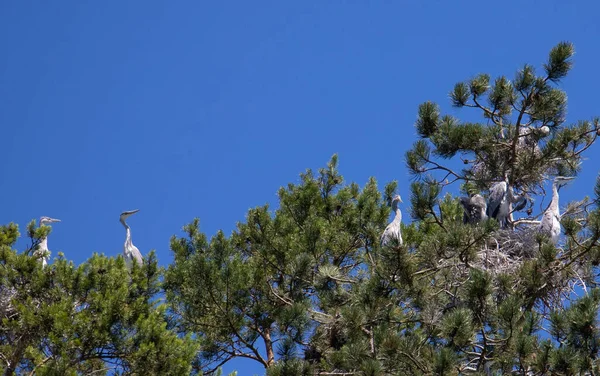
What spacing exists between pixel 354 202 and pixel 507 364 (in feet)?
20.7

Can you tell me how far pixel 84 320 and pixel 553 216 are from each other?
4715 mm

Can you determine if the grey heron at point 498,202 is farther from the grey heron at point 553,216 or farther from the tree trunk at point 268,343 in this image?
the tree trunk at point 268,343

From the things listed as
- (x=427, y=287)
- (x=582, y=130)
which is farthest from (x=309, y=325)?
(x=582, y=130)

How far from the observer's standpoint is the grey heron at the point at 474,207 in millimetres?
11234

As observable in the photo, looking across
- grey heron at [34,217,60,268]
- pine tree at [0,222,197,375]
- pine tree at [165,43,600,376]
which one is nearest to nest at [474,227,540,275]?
pine tree at [165,43,600,376]

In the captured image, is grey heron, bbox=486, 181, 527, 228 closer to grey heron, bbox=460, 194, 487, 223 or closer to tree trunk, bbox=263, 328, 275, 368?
grey heron, bbox=460, 194, 487, 223

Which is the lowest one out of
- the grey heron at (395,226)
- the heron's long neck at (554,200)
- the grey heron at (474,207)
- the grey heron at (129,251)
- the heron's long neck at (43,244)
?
the heron's long neck at (554,200)

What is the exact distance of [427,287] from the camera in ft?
30.0

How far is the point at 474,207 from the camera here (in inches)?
448

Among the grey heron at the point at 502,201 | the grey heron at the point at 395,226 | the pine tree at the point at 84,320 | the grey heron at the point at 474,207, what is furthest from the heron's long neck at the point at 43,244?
the grey heron at the point at 502,201

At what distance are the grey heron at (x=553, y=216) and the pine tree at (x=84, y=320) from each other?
364 cm

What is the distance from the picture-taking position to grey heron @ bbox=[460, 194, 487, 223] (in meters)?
11.2

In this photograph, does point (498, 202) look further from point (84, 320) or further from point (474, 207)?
point (84, 320)

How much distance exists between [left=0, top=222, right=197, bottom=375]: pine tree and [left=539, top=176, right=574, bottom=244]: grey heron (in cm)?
364
